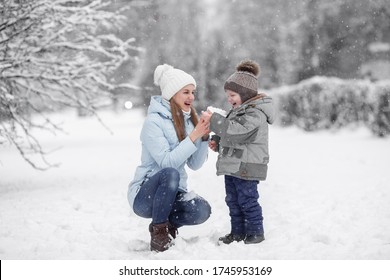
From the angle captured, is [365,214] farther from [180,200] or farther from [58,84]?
[58,84]

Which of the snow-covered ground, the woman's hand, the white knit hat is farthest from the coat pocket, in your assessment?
the snow-covered ground

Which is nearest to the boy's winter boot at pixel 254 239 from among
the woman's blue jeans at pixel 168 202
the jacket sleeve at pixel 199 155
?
the woman's blue jeans at pixel 168 202

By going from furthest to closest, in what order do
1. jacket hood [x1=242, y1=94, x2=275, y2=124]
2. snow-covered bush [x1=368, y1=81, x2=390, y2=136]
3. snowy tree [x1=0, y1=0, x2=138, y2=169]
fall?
1. snow-covered bush [x1=368, y1=81, x2=390, y2=136]
2. snowy tree [x1=0, y1=0, x2=138, y2=169]
3. jacket hood [x1=242, y1=94, x2=275, y2=124]

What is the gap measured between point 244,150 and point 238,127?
0.22 m

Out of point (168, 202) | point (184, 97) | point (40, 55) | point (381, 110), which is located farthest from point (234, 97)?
point (381, 110)

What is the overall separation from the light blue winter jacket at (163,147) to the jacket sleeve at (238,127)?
25 centimetres

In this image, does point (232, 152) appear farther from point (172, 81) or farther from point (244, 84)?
point (172, 81)

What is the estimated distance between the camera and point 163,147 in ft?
13.5

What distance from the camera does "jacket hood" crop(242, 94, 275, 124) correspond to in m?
4.21

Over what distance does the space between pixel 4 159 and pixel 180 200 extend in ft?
32.7

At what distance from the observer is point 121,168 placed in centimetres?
1009

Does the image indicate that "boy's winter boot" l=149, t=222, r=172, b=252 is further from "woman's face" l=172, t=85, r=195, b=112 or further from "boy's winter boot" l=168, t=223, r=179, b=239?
"woman's face" l=172, t=85, r=195, b=112

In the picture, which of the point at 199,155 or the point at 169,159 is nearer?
the point at 169,159

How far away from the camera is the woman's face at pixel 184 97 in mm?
4238
